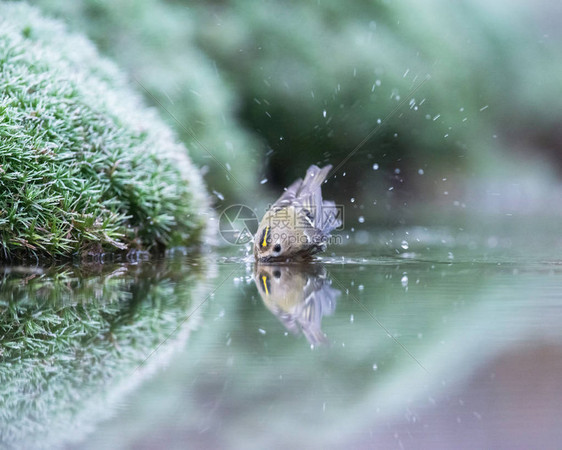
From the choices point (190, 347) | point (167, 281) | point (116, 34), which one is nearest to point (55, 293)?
point (167, 281)

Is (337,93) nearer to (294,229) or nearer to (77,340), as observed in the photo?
(294,229)

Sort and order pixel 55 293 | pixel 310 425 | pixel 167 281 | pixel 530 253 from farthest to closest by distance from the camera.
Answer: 1. pixel 530 253
2. pixel 167 281
3. pixel 55 293
4. pixel 310 425

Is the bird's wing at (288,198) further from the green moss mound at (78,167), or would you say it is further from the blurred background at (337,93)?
the blurred background at (337,93)

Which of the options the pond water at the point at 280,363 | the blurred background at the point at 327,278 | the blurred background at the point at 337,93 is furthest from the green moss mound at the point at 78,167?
the blurred background at the point at 337,93

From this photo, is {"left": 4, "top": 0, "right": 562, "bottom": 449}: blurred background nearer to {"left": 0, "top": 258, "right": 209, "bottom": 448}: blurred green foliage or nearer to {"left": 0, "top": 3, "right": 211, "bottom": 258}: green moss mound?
{"left": 0, "top": 258, "right": 209, "bottom": 448}: blurred green foliage

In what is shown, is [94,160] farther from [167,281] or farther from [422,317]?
[422,317]
